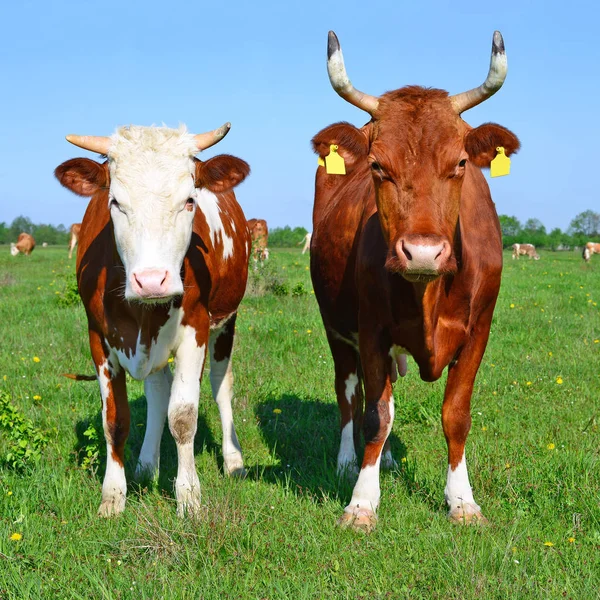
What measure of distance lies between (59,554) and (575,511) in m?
2.79

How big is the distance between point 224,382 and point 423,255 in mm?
3009

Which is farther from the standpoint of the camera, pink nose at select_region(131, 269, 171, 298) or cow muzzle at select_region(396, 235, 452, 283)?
pink nose at select_region(131, 269, 171, 298)

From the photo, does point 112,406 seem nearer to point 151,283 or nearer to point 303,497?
point 151,283

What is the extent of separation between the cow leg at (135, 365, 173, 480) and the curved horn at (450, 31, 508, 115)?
115 inches

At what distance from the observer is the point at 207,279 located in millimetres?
4902

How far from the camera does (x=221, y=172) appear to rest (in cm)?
464

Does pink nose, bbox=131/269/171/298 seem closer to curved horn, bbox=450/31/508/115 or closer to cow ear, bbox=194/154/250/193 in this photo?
cow ear, bbox=194/154/250/193

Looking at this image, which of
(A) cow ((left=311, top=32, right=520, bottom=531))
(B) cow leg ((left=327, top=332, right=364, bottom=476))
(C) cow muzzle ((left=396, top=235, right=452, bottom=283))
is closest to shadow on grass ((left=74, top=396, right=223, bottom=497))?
(B) cow leg ((left=327, top=332, right=364, bottom=476))

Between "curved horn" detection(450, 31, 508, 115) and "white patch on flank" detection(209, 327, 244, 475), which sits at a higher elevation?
"curved horn" detection(450, 31, 508, 115)

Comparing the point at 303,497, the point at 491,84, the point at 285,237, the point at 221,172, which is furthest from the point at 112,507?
the point at 285,237

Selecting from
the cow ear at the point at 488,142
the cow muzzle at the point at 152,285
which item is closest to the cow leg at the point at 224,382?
the cow muzzle at the point at 152,285

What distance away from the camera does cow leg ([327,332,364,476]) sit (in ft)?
17.9

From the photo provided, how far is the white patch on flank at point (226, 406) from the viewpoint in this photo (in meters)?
5.46

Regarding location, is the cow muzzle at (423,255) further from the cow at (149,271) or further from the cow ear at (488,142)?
the cow at (149,271)
